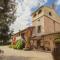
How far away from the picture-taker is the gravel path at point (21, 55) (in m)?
4.16

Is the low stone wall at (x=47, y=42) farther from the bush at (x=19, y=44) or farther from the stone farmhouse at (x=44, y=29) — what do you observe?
the bush at (x=19, y=44)

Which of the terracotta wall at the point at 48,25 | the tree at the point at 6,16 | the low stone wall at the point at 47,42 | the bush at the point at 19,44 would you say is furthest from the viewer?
the tree at the point at 6,16

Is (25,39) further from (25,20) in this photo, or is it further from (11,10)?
(11,10)

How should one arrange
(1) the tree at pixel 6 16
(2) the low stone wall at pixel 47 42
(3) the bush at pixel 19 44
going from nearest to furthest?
(2) the low stone wall at pixel 47 42 < (3) the bush at pixel 19 44 < (1) the tree at pixel 6 16

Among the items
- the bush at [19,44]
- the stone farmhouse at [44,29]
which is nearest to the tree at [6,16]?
the bush at [19,44]

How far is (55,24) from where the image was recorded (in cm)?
425

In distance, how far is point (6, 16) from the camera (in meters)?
4.63

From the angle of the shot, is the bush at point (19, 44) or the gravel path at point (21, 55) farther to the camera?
the bush at point (19, 44)

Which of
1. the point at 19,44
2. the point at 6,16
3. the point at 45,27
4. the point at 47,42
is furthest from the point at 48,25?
the point at 6,16

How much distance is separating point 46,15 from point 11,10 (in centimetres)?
75

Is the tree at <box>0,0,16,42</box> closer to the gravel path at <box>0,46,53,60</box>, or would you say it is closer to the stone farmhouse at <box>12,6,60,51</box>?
the gravel path at <box>0,46,53,60</box>

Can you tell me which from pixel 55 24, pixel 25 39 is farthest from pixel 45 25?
pixel 25 39

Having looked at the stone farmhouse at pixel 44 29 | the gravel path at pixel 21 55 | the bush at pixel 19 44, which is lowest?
the gravel path at pixel 21 55

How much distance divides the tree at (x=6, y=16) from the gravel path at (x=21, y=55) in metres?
0.24
